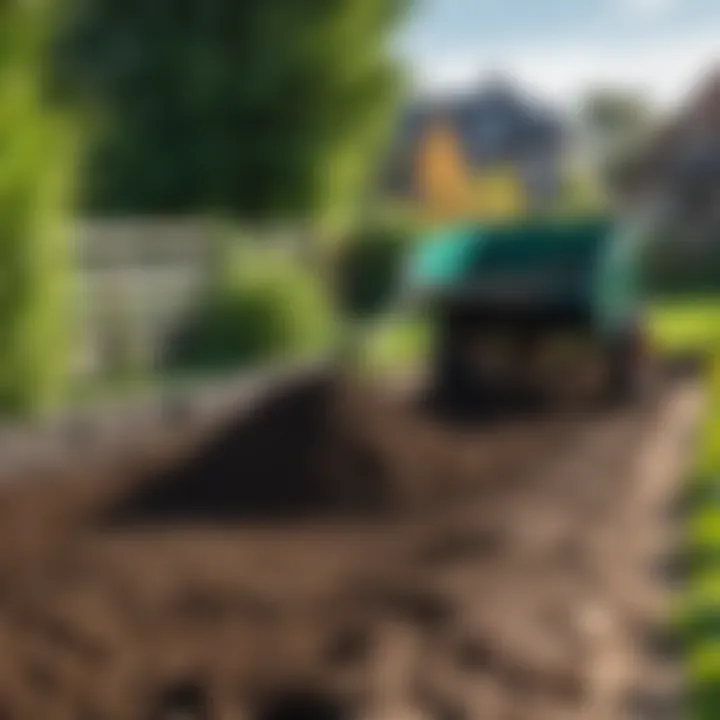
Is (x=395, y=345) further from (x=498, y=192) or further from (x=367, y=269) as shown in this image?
(x=498, y=192)

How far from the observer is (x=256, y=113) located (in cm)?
2411

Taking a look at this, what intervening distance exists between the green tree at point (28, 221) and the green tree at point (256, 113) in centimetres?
1192

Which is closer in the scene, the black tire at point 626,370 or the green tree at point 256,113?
the black tire at point 626,370

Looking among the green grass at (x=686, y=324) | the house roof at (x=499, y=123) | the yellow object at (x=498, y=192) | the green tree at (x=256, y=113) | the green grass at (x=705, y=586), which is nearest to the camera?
the green grass at (x=705, y=586)

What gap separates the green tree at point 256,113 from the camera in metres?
23.9

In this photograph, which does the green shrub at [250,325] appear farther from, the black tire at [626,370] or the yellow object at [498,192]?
the yellow object at [498,192]

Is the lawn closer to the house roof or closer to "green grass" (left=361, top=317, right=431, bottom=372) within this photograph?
"green grass" (left=361, top=317, right=431, bottom=372)

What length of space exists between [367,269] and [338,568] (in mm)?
12765

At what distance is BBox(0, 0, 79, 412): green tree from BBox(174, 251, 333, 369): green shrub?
385 cm

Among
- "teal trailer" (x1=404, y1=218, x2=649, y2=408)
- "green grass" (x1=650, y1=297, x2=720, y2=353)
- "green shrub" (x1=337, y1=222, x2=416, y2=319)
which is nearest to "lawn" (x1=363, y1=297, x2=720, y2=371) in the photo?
"green grass" (x1=650, y1=297, x2=720, y2=353)

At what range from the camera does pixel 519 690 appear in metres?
5.13

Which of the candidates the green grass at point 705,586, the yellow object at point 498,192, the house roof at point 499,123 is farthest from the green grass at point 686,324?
the house roof at point 499,123

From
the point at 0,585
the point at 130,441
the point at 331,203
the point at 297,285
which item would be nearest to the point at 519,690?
the point at 0,585

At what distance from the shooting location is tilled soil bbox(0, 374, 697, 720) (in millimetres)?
4883
